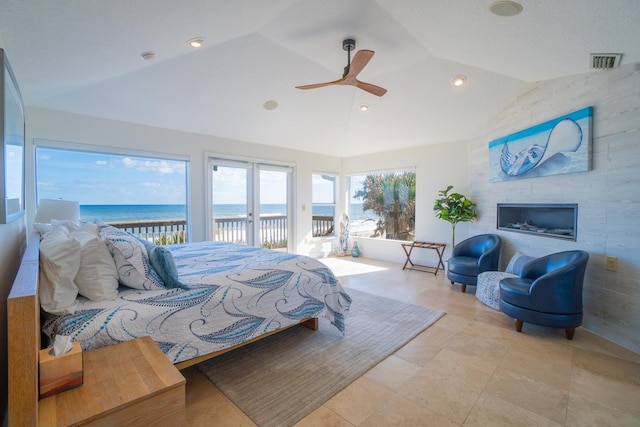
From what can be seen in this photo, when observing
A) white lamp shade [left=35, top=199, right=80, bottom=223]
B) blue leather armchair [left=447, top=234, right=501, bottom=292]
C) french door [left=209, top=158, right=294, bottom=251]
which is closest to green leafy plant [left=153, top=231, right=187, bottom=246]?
french door [left=209, top=158, right=294, bottom=251]

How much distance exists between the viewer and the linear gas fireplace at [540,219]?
10.5 ft

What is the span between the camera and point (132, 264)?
180cm

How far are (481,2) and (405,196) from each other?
412 centimetres

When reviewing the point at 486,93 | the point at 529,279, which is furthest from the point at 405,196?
the point at 529,279

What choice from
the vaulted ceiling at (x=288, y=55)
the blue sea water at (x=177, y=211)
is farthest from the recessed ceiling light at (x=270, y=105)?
the blue sea water at (x=177, y=211)

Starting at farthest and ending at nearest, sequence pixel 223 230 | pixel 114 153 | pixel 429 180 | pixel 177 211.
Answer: pixel 177 211, pixel 429 180, pixel 223 230, pixel 114 153

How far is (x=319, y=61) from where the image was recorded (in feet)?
11.7

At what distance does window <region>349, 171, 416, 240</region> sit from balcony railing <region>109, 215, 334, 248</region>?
1.05 meters

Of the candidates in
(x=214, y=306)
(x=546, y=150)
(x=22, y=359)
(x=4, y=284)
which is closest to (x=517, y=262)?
(x=546, y=150)

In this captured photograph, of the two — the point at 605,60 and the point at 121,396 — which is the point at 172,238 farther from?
the point at 605,60

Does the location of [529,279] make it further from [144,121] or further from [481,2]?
[144,121]

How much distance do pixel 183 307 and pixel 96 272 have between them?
1.73 ft

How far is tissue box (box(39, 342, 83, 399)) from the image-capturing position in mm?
1112

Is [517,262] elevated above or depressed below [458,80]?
below
